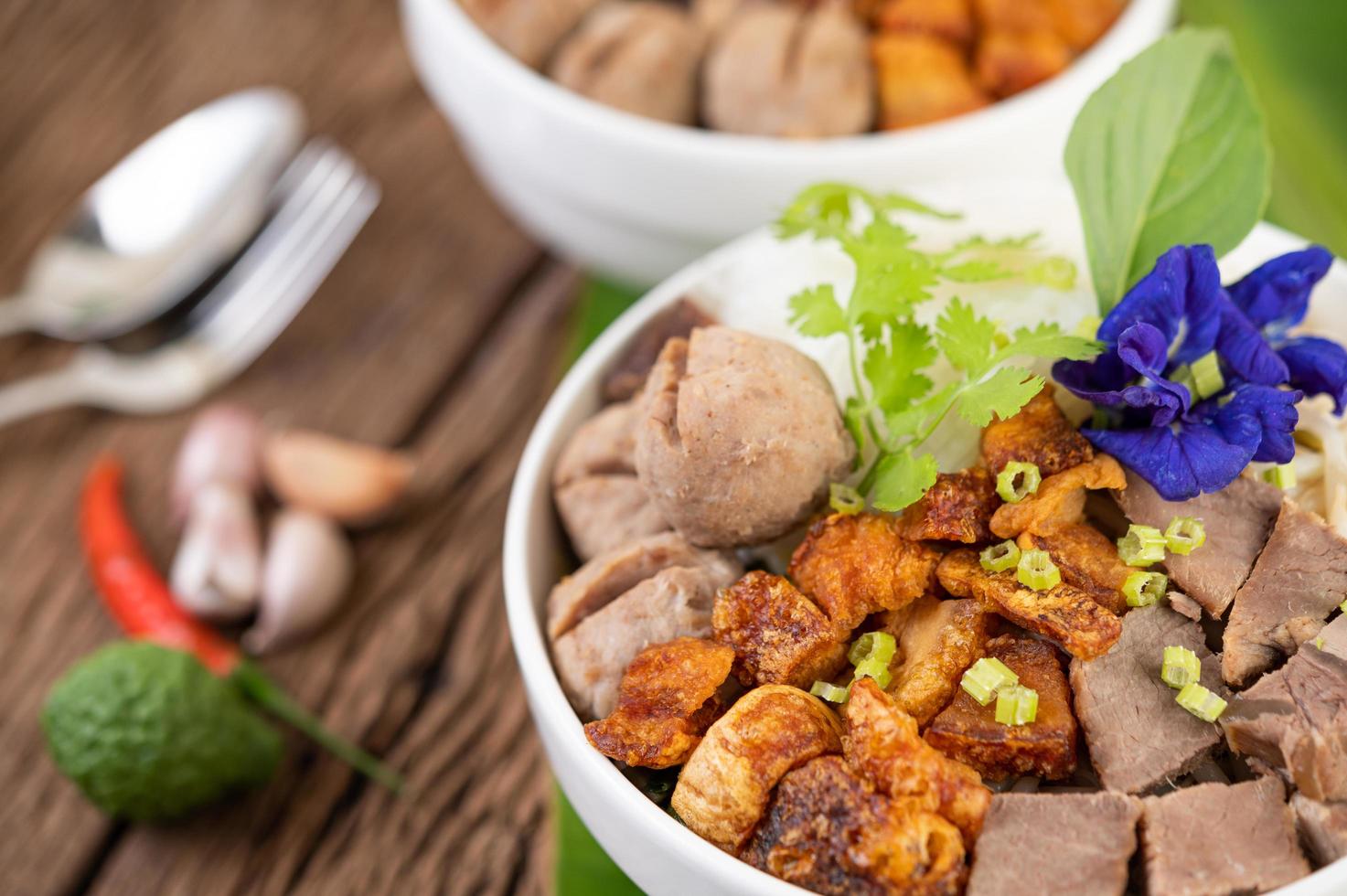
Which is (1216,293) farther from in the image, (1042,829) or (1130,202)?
(1042,829)

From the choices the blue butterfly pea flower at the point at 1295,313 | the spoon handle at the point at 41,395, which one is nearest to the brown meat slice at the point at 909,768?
the blue butterfly pea flower at the point at 1295,313

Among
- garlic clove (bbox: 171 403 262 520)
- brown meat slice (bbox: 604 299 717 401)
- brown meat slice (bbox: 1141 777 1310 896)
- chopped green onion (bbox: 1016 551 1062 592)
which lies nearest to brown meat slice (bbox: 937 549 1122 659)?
chopped green onion (bbox: 1016 551 1062 592)

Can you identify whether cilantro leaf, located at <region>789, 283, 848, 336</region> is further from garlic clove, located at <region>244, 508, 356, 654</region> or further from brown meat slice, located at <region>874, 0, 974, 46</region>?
garlic clove, located at <region>244, 508, 356, 654</region>

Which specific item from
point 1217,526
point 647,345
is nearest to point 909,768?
point 1217,526

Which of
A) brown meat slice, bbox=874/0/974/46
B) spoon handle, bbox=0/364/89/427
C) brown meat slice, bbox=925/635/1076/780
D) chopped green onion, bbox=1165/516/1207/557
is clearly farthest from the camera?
spoon handle, bbox=0/364/89/427

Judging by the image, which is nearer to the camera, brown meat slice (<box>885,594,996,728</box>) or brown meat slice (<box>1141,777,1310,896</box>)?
brown meat slice (<box>1141,777,1310,896</box>)

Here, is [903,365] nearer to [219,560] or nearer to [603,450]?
[603,450]
